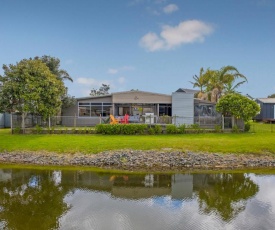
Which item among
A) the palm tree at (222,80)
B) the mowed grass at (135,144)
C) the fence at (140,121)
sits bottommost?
the mowed grass at (135,144)

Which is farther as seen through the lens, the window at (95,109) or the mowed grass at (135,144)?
the window at (95,109)

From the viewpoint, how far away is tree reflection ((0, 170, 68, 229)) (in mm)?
7812

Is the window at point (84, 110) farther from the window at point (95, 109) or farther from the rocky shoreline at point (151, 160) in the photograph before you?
the rocky shoreline at point (151, 160)

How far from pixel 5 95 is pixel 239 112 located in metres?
17.7

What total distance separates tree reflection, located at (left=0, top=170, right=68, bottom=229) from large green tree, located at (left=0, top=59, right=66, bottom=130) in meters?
8.99

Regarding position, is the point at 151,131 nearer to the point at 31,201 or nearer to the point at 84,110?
the point at 84,110

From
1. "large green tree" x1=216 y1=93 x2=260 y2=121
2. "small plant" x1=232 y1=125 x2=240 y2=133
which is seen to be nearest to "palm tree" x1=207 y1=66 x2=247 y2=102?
"large green tree" x1=216 y1=93 x2=260 y2=121

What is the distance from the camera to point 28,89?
70.0ft

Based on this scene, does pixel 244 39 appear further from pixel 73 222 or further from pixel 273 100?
pixel 73 222

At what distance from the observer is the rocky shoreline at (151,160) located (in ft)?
49.5

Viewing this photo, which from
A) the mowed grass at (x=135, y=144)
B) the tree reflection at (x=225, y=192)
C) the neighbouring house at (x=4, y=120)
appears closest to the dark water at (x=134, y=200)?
the tree reflection at (x=225, y=192)

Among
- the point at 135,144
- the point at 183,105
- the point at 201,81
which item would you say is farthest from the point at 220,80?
the point at 135,144

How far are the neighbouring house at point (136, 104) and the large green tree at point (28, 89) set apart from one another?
222 inches

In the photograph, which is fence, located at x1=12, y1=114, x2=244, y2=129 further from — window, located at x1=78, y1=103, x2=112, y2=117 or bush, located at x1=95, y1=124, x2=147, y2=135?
bush, located at x1=95, y1=124, x2=147, y2=135
